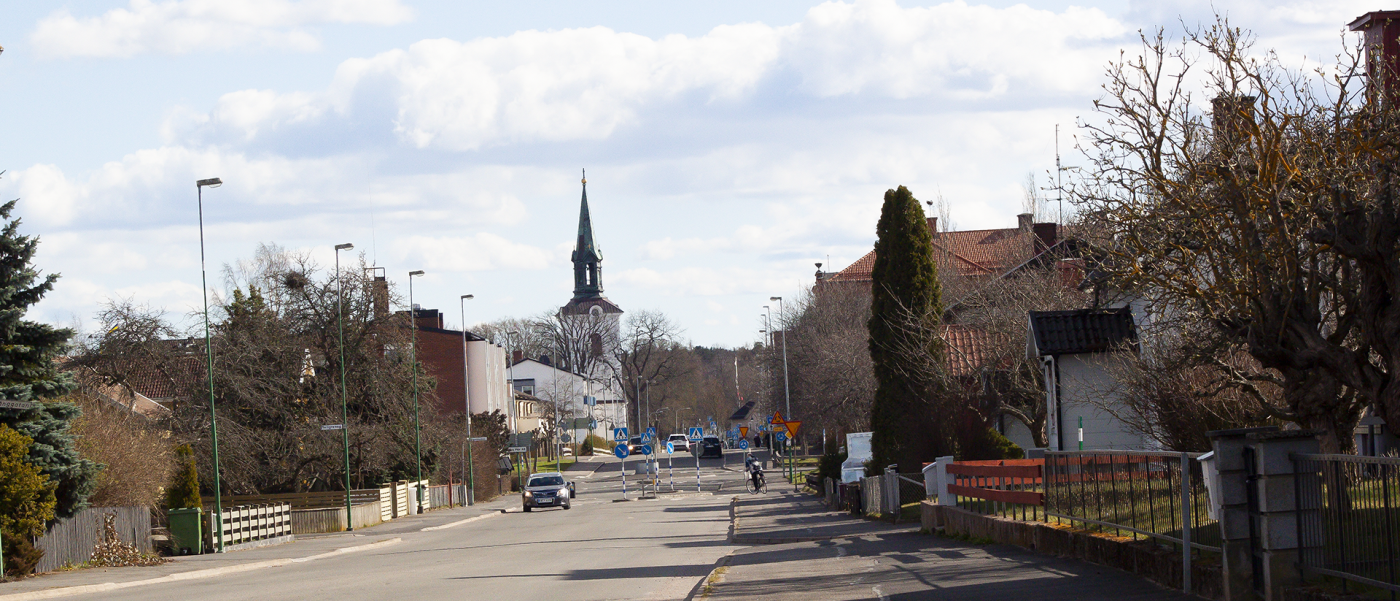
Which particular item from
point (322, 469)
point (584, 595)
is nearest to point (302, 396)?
point (322, 469)

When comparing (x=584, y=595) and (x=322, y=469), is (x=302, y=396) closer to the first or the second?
(x=322, y=469)

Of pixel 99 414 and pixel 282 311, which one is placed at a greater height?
pixel 282 311

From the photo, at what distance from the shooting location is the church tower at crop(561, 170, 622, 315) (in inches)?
5719

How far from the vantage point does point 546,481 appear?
48.4 m

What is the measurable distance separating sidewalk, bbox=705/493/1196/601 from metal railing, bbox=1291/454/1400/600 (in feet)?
5.38

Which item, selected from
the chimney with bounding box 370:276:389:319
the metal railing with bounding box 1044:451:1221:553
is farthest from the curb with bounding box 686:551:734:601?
the chimney with bounding box 370:276:389:319

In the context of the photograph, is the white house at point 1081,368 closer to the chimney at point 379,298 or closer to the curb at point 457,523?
the curb at point 457,523

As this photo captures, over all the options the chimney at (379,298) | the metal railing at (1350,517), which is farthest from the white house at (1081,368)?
the chimney at (379,298)

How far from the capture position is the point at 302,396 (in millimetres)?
45281

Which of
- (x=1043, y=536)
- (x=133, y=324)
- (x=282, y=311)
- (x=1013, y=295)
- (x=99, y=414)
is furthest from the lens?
(x=282, y=311)

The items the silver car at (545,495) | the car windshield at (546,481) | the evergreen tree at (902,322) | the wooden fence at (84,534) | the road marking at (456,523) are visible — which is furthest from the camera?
the car windshield at (546,481)

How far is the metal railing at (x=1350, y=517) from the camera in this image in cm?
764

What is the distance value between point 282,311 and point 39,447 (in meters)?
26.8

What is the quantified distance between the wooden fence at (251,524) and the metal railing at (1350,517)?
86.6ft
